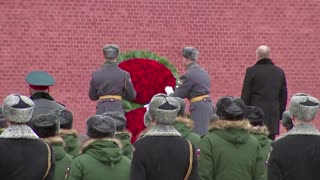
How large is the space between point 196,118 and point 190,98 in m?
0.34

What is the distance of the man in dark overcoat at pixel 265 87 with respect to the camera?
15391 millimetres

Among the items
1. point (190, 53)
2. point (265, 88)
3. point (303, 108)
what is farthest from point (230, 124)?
point (265, 88)

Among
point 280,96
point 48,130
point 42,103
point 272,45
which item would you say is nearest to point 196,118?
point 280,96

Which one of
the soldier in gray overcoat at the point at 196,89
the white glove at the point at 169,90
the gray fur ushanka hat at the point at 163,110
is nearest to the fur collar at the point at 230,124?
the gray fur ushanka hat at the point at 163,110

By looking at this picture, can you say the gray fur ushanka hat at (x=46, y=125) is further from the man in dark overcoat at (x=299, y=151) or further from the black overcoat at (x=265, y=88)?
the black overcoat at (x=265, y=88)

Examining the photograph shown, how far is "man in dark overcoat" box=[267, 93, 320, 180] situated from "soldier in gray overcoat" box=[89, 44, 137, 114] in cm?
632

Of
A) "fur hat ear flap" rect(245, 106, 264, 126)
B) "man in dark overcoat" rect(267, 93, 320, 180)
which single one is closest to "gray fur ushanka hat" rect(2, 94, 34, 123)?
"man in dark overcoat" rect(267, 93, 320, 180)

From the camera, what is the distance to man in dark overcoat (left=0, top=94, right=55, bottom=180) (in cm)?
840

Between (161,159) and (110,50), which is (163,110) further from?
(110,50)

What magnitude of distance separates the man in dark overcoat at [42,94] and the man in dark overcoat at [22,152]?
383 centimetres

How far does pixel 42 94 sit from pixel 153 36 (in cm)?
665

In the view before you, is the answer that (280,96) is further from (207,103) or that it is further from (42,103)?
(42,103)

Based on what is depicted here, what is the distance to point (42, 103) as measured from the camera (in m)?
12.6

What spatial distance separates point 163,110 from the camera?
8836 mm
